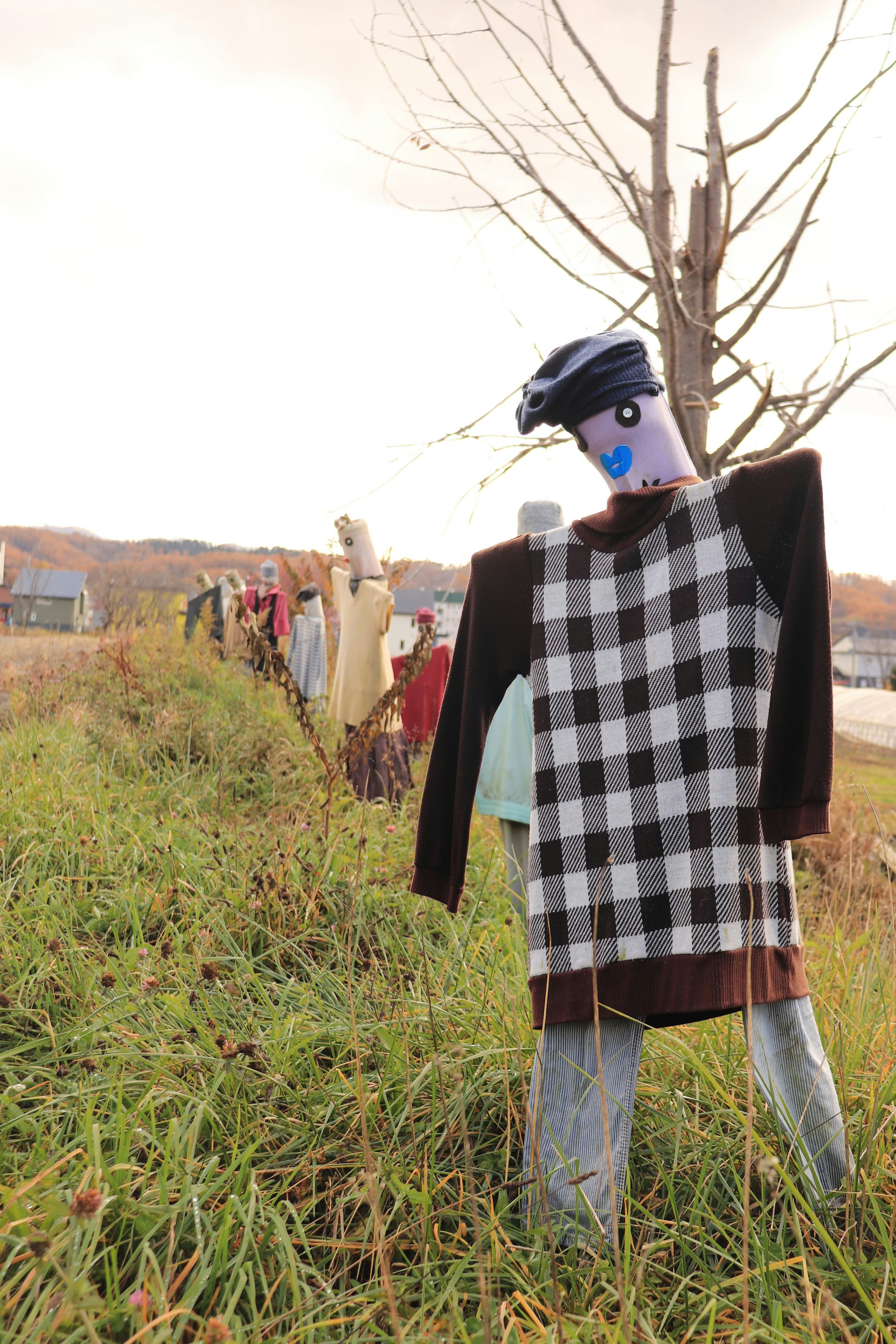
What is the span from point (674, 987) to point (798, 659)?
0.63 m

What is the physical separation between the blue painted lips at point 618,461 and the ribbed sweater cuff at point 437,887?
96 centimetres

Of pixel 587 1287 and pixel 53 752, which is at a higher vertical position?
pixel 53 752

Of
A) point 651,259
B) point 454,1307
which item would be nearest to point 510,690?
point 651,259

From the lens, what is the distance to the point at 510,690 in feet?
11.0

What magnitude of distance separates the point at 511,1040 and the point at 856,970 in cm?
117

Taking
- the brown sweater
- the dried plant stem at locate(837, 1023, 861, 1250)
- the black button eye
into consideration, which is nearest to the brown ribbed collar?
the brown sweater

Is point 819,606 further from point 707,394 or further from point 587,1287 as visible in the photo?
point 707,394

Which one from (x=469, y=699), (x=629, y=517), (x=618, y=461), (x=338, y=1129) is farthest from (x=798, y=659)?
(x=338, y=1129)

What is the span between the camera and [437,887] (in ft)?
6.56

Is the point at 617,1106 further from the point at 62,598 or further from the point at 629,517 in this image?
the point at 62,598

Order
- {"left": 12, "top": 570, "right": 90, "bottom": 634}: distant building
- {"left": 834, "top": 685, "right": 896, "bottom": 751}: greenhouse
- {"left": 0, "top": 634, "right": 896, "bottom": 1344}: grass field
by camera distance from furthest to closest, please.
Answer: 1. {"left": 12, "top": 570, "right": 90, "bottom": 634}: distant building
2. {"left": 834, "top": 685, "right": 896, "bottom": 751}: greenhouse
3. {"left": 0, "top": 634, "right": 896, "bottom": 1344}: grass field

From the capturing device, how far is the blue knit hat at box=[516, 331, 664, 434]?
6.00 feet

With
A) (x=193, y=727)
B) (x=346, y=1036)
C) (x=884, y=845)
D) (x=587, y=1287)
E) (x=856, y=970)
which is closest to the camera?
(x=587, y=1287)

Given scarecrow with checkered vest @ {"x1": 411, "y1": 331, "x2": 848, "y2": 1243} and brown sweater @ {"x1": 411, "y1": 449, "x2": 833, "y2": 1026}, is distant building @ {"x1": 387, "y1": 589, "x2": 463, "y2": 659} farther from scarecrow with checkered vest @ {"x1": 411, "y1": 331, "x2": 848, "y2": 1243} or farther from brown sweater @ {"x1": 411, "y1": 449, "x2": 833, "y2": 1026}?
brown sweater @ {"x1": 411, "y1": 449, "x2": 833, "y2": 1026}
